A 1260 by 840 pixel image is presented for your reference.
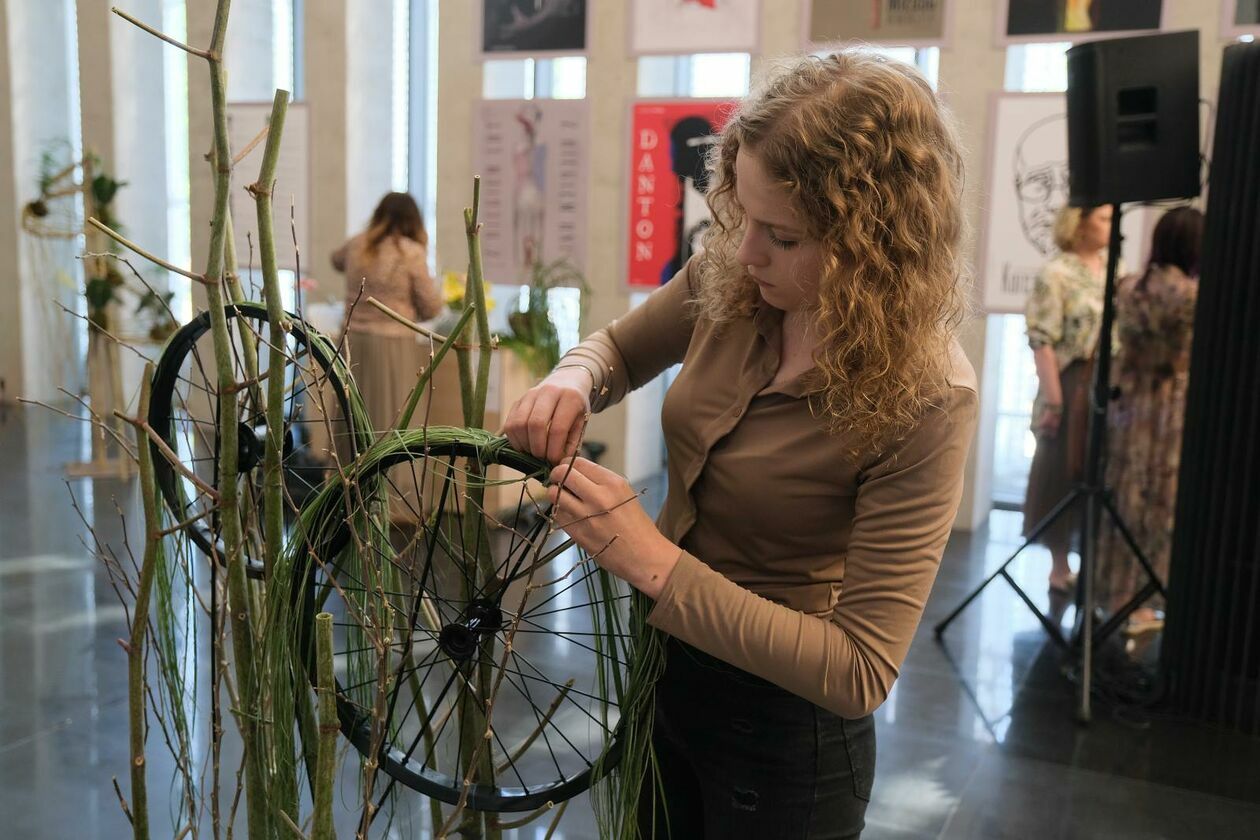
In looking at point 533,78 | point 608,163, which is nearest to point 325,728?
point 608,163

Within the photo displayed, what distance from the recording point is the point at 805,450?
46.4 inches

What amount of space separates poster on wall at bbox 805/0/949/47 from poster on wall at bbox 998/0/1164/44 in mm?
302

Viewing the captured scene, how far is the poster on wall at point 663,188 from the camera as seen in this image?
6023 millimetres

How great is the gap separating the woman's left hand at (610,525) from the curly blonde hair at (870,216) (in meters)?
0.22

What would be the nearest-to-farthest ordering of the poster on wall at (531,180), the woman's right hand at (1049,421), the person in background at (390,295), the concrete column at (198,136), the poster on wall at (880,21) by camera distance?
the woman's right hand at (1049,421) < the person in background at (390,295) < the poster on wall at (880,21) < the poster on wall at (531,180) < the concrete column at (198,136)

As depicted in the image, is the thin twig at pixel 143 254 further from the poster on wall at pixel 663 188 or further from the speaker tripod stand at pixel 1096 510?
the poster on wall at pixel 663 188

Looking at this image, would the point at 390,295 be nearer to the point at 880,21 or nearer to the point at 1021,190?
the point at 880,21

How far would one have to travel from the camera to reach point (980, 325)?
18.5 ft

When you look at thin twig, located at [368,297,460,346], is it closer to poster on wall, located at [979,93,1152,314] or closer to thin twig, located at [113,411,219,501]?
thin twig, located at [113,411,219,501]

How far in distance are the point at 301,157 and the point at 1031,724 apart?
5.59 m

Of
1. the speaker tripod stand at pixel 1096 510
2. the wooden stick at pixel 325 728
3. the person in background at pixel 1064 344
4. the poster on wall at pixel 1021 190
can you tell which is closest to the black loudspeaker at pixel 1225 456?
the speaker tripod stand at pixel 1096 510

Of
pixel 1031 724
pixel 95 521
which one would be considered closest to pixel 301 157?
pixel 95 521

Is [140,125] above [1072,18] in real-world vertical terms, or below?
below

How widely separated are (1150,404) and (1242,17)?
6.82ft
